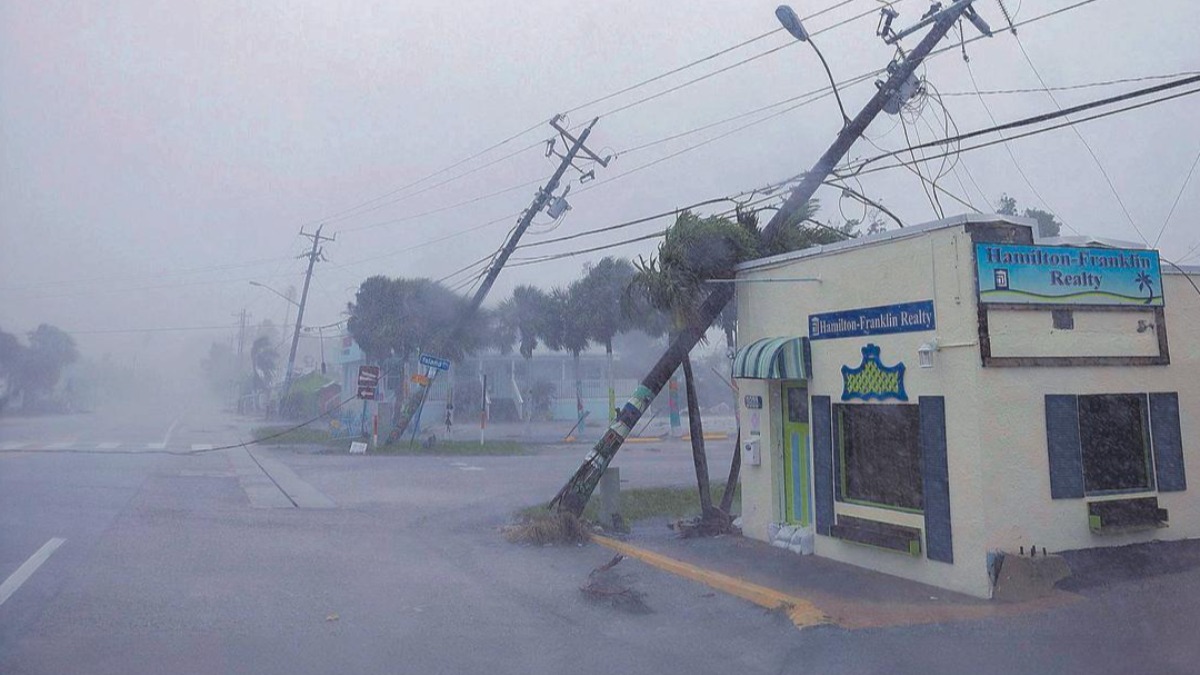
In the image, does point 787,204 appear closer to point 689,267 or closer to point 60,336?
point 689,267

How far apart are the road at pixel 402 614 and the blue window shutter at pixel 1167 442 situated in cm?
116

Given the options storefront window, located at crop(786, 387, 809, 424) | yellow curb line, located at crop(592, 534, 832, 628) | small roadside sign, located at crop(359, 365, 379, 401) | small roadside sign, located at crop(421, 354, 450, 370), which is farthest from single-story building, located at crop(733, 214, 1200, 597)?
small roadside sign, located at crop(359, 365, 379, 401)

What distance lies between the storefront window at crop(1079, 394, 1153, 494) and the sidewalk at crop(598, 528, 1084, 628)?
1.55 m

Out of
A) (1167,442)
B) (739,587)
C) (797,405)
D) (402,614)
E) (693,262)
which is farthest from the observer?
(693,262)

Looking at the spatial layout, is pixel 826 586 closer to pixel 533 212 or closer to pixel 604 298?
pixel 533 212

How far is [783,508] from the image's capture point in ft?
39.0

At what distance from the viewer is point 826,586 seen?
9.52 meters

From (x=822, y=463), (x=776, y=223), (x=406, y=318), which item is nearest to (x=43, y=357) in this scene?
(x=406, y=318)

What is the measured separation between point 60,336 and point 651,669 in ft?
94.6

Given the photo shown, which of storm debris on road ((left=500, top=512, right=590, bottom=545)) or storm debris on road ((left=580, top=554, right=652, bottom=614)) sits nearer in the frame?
storm debris on road ((left=580, top=554, right=652, bottom=614))

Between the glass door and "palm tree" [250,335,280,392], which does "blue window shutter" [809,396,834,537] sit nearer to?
the glass door

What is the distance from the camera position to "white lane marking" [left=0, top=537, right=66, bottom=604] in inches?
358

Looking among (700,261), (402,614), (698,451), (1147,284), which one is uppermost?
(700,261)

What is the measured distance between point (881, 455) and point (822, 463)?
81 centimetres
